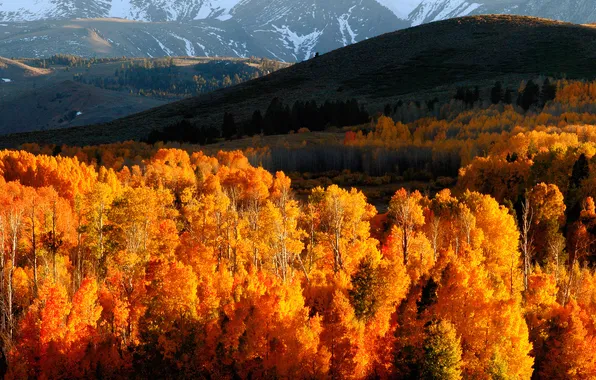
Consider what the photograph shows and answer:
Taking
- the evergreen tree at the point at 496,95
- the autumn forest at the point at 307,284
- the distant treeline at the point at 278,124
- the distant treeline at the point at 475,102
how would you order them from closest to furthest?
1. the autumn forest at the point at 307,284
2. the distant treeline at the point at 475,102
3. the distant treeline at the point at 278,124
4. the evergreen tree at the point at 496,95

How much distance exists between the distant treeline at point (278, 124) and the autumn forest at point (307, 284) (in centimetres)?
6504

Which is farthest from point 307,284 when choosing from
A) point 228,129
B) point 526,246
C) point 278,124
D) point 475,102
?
point 475,102

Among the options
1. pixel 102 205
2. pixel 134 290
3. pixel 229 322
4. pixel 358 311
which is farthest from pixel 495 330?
pixel 102 205

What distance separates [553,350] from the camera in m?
50.5

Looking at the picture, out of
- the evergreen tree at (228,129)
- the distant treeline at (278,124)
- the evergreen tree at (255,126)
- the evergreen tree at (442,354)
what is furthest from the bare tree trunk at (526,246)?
the evergreen tree at (255,126)

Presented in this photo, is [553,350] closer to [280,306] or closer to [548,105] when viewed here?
[280,306]

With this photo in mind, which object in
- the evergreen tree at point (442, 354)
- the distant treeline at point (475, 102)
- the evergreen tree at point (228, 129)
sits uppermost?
the distant treeline at point (475, 102)

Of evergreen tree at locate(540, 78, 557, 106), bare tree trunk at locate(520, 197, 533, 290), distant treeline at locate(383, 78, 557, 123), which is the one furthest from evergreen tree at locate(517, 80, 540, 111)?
bare tree trunk at locate(520, 197, 533, 290)

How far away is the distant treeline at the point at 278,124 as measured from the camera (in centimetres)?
16862

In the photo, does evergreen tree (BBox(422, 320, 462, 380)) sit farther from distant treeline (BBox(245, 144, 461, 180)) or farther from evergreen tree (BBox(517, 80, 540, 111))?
evergreen tree (BBox(517, 80, 540, 111))

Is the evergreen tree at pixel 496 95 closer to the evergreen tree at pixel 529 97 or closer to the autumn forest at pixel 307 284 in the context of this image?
the evergreen tree at pixel 529 97

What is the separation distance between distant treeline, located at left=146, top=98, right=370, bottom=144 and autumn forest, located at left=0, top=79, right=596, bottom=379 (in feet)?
213

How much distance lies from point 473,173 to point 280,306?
189ft

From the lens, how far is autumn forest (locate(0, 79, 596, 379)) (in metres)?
49.6
